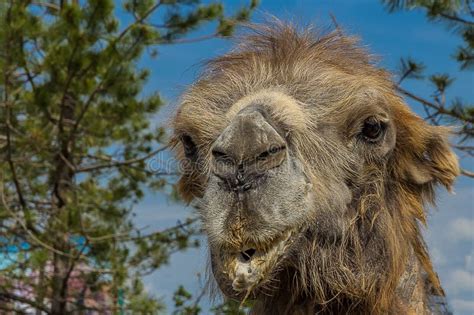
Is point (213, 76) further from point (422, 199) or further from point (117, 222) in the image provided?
point (117, 222)

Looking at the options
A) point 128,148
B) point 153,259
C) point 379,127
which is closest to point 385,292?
point 379,127

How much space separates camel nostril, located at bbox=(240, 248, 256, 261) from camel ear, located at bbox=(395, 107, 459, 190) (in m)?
0.87

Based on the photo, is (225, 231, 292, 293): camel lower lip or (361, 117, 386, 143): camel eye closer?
(225, 231, 292, 293): camel lower lip

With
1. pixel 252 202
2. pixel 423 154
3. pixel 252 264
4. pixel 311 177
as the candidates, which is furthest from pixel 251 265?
pixel 423 154

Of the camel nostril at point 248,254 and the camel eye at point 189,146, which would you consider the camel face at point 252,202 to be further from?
the camel eye at point 189,146

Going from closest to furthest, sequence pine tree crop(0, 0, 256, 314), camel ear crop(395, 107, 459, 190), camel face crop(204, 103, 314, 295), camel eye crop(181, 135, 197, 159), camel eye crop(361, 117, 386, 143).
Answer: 1. camel face crop(204, 103, 314, 295)
2. camel eye crop(361, 117, 386, 143)
3. camel ear crop(395, 107, 459, 190)
4. camel eye crop(181, 135, 197, 159)
5. pine tree crop(0, 0, 256, 314)

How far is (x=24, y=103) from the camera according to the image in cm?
1015

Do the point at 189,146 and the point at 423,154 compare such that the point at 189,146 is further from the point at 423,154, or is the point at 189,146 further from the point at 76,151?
the point at 76,151

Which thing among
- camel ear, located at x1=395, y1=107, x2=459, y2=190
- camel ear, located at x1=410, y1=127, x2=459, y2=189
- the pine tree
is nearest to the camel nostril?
camel ear, located at x1=395, y1=107, x2=459, y2=190

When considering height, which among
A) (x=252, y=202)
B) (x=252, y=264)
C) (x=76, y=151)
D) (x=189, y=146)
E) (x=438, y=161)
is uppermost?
(x=76, y=151)

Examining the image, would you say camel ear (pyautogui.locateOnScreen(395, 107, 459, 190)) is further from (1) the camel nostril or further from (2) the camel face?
(1) the camel nostril

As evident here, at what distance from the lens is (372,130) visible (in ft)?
9.82

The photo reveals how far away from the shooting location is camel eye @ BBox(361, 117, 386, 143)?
2.98 metres

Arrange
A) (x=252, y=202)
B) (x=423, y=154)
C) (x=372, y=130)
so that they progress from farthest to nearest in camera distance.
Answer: (x=423, y=154), (x=372, y=130), (x=252, y=202)
